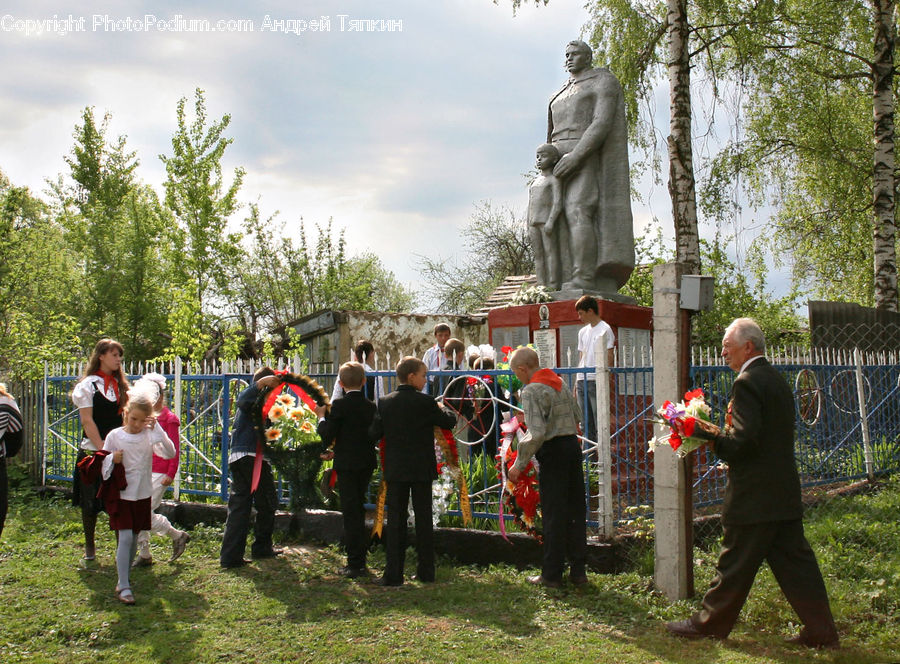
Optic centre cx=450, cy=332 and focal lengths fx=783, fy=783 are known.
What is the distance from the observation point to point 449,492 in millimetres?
6246

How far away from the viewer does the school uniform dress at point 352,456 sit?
19.2 feet

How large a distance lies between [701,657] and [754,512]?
0.77m

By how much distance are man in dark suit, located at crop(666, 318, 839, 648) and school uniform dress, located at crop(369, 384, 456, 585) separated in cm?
216

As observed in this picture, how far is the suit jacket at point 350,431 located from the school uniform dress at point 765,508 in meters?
2.78

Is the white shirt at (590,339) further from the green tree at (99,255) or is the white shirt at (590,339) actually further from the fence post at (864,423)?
the green tree at (99,255)

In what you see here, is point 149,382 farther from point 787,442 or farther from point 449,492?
point 787,442

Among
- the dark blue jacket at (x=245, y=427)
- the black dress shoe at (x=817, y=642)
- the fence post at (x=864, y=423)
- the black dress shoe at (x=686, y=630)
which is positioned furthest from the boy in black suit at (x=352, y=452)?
the fence post at (x=864, y=423)

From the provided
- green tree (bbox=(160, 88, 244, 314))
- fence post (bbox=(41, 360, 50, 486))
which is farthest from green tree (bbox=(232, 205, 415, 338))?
fence post (bbox=(41, 360, 50, 486))

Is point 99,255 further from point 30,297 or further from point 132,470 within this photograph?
point 132,470

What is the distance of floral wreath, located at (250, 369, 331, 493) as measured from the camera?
6.37 meters

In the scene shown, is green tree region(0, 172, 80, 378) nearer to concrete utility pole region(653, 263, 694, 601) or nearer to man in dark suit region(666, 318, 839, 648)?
concrete utility pole region(653, 263, 694, 601)

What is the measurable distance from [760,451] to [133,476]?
4.08 metres

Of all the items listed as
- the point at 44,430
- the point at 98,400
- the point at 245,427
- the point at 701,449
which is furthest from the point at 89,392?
the point at 701,449

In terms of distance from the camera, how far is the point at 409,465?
219 inches
